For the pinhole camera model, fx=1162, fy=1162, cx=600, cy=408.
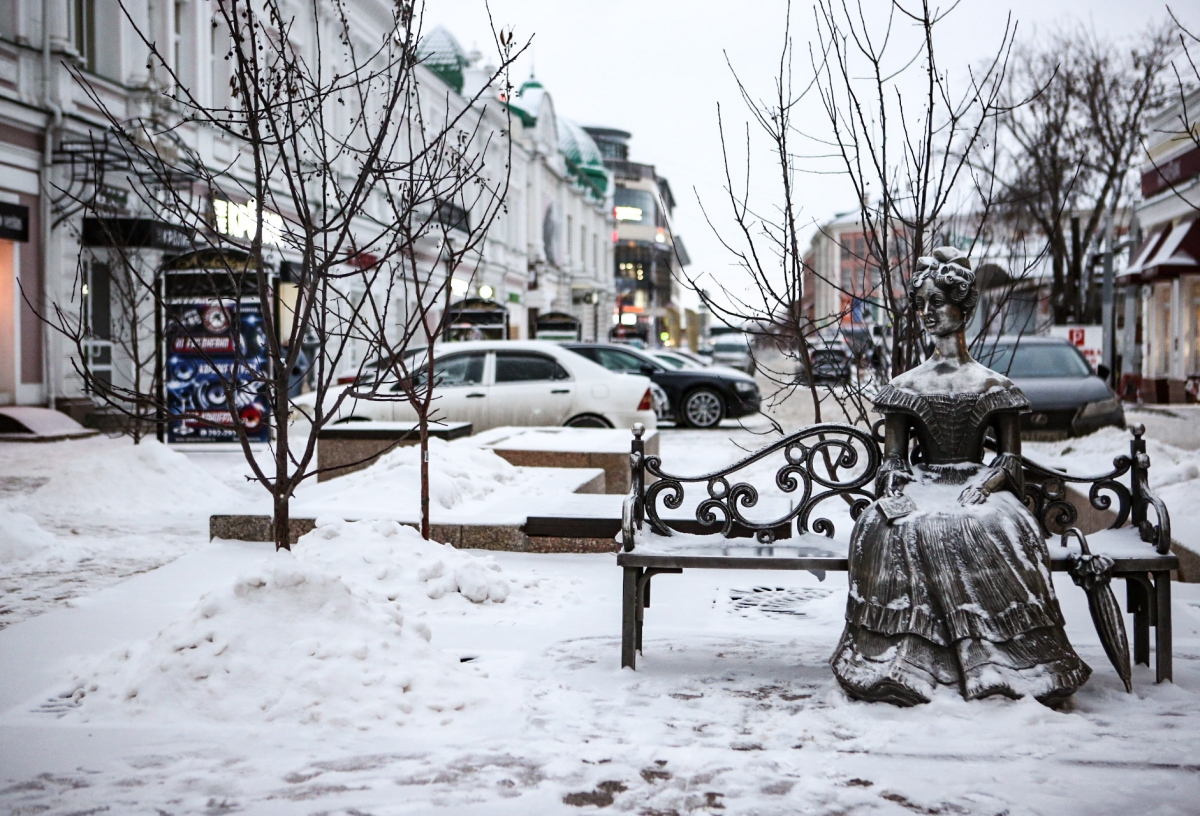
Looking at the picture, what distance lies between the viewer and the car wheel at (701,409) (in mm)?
19109

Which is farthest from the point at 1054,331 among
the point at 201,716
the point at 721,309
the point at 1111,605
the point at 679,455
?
the point at 201,716

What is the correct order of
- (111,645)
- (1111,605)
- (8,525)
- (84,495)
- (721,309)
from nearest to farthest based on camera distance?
(1111,605) → (111,645) → (721,309) → (8,525) → (84,495)

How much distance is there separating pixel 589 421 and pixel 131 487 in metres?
5.73

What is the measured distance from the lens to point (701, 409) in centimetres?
1914

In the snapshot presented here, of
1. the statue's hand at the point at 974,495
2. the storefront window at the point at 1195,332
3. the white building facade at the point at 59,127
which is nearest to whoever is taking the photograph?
the statue's hand at the point at 974,495

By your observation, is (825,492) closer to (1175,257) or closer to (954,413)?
(954,413)

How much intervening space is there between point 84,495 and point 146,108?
12.1 m

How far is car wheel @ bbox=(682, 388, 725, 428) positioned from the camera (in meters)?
19.1

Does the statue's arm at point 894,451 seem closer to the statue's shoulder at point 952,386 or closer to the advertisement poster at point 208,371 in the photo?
the statue's shoulder at point 952,386

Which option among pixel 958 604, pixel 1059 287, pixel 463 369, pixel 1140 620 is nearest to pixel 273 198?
pixel 958 604

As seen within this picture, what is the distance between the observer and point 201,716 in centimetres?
383

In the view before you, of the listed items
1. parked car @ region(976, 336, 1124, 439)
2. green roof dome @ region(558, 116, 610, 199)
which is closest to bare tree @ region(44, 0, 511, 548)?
parked car @ region(976, 336, 1124, 439)

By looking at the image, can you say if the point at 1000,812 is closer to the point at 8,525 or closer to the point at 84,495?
the point at 8,525

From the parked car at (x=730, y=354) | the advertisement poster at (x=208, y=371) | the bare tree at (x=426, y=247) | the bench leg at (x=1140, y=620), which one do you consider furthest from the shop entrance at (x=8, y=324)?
A: the parked car at (x=730, y=354)
